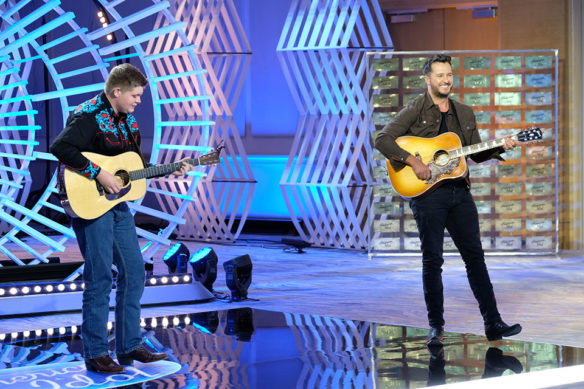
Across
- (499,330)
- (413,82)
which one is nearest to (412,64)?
(413,82)

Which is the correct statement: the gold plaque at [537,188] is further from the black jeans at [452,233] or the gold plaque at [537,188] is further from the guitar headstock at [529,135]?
the guitar headstock at [529,135]

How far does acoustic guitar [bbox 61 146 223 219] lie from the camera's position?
3.64m

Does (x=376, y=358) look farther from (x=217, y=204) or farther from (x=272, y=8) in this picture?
(x=272, y=8)

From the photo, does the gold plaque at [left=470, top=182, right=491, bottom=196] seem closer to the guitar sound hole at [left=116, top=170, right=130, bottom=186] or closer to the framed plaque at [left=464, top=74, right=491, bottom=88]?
the framed plaque at [left=464, top=74, right=491, bottom=88]

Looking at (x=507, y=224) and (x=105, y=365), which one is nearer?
(x=105, y=365)

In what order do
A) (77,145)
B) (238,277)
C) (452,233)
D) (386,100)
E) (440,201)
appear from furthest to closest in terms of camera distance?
1. (386,100)
2. (238,277)
3. (452,233)
4. (440,201)
5. (77,145)

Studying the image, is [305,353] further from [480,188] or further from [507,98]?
[507,98]

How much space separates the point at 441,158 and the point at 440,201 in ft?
0.63

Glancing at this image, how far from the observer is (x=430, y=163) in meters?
4.10

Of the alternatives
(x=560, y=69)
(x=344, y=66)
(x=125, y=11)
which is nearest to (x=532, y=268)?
(x=560, y=69)

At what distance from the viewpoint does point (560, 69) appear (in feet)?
26.9

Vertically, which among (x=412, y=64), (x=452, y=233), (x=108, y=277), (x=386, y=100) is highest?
(x=412, y=64)

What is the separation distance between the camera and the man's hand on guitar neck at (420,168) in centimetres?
405

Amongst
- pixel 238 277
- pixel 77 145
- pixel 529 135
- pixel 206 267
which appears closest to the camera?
pixel 77 145
